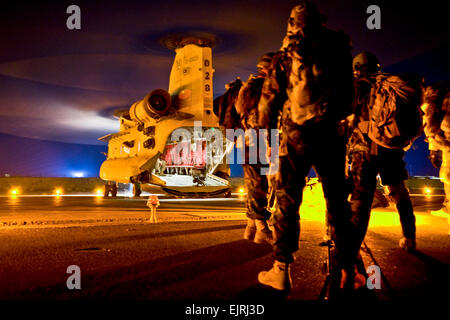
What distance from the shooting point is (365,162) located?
3543 mm

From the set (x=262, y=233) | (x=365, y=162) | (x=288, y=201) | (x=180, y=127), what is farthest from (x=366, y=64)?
(x=180, y=127)

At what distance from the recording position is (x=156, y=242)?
449cm

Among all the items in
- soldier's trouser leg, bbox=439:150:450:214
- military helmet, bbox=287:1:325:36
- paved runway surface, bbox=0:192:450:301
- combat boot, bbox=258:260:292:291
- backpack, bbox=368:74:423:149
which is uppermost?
military helmet, bbox=287:1:325:36

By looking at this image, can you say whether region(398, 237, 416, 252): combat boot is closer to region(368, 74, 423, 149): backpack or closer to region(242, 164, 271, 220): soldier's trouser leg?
region(368, 74, 423, 149): backpack

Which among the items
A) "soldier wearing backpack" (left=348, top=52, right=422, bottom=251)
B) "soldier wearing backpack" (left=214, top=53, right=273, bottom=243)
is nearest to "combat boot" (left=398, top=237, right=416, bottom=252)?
"soldier wearing backpack" (left=348, top=52, right=422, bottom=251)

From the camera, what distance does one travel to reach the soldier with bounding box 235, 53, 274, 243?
412 centimetres

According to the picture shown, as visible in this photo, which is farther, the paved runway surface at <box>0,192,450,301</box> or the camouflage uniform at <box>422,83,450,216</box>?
the camouflage uniform at <box>422,83,450,216</box>

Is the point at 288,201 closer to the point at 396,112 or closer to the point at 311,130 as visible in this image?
the point at 311,130

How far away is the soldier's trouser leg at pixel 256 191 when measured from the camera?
15.3 ft

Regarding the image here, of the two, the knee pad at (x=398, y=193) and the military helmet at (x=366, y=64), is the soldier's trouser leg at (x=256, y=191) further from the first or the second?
Result: the military helmet at (x=366, y=64)

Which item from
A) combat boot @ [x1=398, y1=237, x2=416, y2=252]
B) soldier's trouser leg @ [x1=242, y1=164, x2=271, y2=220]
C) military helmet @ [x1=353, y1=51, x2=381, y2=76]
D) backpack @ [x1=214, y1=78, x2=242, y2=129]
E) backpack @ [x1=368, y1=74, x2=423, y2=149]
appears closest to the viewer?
backpack @ [x1=368, y1=74, x2=423, y2=149]

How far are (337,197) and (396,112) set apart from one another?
3.75 ft

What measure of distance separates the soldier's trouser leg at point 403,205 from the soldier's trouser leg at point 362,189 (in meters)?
0.74

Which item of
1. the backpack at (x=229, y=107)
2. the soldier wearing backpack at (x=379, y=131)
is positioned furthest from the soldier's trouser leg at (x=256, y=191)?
the soldier wearing backpack at (x=379, y=131)
